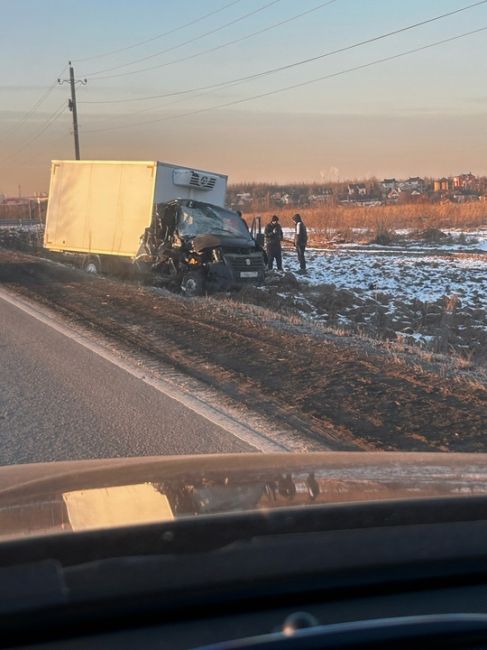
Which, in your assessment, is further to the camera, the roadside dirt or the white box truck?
the white box truck

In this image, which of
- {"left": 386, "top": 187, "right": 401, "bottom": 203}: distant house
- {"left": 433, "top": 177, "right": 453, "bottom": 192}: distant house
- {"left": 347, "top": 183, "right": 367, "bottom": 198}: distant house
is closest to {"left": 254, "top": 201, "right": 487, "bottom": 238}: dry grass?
{"left": 386, "top": 187, "right": 401, "bottom": 203}: distant house

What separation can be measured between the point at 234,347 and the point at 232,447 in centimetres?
446

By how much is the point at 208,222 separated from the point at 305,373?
9918mm

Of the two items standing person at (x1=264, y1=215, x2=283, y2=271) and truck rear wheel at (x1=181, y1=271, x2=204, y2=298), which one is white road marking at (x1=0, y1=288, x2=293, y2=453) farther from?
standing person at (x1=264, y1=215, x2=283, y2=271)

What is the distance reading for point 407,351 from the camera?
10.1m

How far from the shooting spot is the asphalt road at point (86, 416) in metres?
5.86

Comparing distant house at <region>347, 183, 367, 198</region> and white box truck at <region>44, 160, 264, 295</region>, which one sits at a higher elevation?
distant house at <region>347, 183, 367, 198</region>

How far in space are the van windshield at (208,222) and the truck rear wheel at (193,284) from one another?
1.14m

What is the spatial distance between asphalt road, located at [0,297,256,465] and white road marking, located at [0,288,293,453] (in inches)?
3.0

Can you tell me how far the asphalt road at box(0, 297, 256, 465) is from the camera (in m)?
5.86

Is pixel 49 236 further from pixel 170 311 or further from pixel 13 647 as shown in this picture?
pixel 13 647

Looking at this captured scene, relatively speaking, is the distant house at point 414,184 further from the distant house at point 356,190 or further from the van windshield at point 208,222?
the van windshield at point 208,222

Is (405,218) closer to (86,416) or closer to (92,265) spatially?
(92,265)

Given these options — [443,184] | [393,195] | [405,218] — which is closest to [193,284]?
[405,218]
